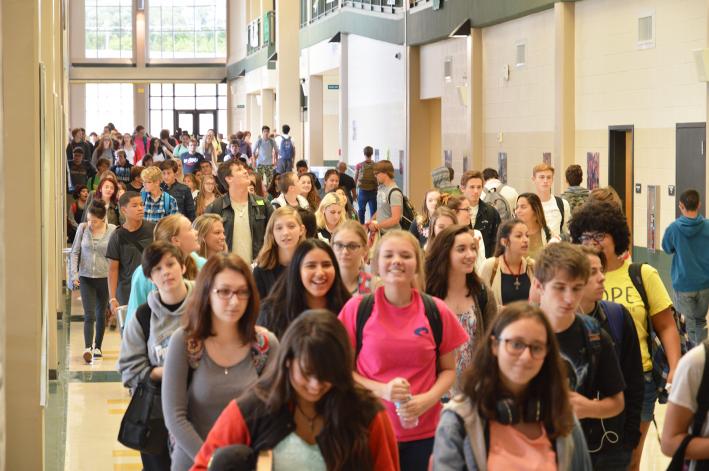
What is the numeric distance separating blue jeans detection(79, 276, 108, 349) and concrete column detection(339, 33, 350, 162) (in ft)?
73.5

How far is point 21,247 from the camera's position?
24.0 feet

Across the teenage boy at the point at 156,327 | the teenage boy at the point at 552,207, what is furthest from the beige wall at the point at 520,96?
the teenage boy at the point at 156,327

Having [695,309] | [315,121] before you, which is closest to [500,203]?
[695,309]

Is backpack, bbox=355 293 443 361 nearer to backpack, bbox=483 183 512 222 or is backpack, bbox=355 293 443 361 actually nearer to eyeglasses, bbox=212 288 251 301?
eyeglasses, bbox=212 288 251 301

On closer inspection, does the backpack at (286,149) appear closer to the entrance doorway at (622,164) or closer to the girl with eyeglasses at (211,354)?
the entrance doorway at (622,164)

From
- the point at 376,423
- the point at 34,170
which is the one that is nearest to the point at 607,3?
the point at 34,170

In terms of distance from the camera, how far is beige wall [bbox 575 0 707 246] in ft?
48.5

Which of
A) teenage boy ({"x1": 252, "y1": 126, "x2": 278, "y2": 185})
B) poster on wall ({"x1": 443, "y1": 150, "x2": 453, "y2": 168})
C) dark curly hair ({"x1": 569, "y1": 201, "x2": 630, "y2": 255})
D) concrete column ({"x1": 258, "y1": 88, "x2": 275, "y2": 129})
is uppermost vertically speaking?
concrete column ({"x1": 258, "y1": 88, "x2": 275, "y2": 129})

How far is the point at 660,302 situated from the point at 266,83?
41.3m

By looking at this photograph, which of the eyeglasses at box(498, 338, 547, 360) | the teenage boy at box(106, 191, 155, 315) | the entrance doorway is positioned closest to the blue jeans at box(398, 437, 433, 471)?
the eyeglasses at box(498, 338, 547, 360)

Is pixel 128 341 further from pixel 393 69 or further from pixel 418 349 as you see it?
pixel 393 69

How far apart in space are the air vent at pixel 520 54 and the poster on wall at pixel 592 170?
131 inches

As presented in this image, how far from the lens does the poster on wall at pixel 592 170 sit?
17484 mm

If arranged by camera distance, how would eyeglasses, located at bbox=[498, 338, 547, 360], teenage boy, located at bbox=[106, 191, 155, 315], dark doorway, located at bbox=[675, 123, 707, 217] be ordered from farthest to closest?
dark doorway, located at bbox=[675, 123, 707, 217] → teenage boy, located at bbox=[106, 191, 155, 315] → eyeglasses, located at bbox=[498, 338, 547, 360]
